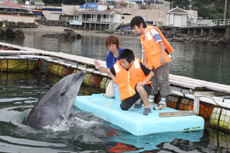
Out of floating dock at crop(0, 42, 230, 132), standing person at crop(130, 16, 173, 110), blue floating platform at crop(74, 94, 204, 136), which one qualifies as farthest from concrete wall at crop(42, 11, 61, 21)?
standing person at crop(130, 16, 173, 110)

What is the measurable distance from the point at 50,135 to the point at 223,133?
3.20 metres

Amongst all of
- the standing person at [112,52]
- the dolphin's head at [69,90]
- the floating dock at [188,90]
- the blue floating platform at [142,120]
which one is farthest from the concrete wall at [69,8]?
the dolphin's head at [69,90]

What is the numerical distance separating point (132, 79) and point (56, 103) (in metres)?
1.46

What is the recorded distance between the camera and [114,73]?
741 centimetres

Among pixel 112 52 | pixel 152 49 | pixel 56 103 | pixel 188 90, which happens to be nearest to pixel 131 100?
pixel 152 49

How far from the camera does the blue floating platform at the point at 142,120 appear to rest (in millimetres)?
6113

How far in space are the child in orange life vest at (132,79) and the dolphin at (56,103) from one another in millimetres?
895

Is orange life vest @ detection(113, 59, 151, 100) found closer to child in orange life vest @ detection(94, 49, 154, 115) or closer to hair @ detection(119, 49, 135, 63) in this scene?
child in orange life vest @ detection(94, 49, 154, 115)

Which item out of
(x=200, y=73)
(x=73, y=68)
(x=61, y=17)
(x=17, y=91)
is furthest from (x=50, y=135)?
(x=61, y=17)

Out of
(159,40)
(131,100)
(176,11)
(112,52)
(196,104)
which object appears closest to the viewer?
(159,40)

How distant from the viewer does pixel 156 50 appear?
21.9 ft

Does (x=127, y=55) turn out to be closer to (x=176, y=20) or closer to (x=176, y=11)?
(x=176, y=11)

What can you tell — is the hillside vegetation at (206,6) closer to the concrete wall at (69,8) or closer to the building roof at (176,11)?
the building roof at (176,11)

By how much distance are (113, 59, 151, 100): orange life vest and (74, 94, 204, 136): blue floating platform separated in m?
0.39
